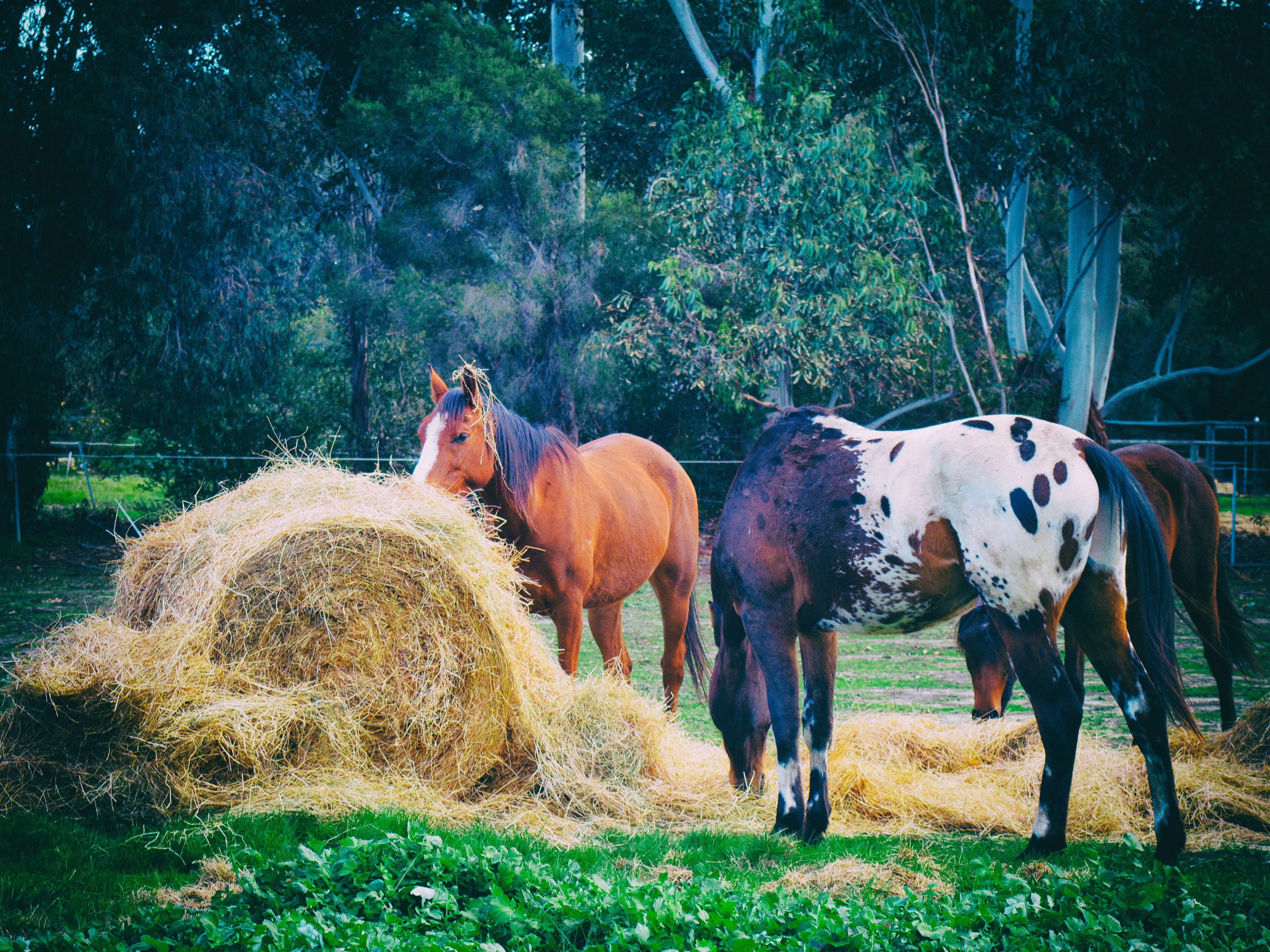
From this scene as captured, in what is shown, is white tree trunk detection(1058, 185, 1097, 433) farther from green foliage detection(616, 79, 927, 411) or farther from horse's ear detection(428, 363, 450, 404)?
horse's ear detection(428, 363, 450, 404)

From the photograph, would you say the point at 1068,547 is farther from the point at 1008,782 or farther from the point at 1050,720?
the point at 1008,782

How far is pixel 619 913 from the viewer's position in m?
3.00

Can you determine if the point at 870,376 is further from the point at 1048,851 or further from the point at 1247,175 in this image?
the point at 1048,851

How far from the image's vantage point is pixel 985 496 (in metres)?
3.92

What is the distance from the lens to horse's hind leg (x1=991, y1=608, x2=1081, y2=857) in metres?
3.82

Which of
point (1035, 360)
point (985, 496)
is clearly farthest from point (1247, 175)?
point (985, 496)

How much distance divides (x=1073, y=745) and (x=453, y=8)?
62.2 ft

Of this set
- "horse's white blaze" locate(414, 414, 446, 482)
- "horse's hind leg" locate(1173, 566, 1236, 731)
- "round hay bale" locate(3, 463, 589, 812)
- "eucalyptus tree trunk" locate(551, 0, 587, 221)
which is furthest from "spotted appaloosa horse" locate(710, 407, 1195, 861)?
"eucalyptus tree trunk" locate(551, 0, 587, 221)

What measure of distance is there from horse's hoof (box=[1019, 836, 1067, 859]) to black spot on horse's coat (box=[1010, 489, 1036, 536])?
4.08 feet

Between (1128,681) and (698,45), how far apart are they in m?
16.3

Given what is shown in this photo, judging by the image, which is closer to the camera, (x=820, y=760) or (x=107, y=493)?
(x=820, y=760)

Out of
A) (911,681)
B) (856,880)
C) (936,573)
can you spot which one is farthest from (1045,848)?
(911,681)

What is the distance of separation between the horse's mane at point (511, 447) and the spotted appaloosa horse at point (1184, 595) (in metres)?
2.76

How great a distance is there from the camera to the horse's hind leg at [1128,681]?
149 inches
